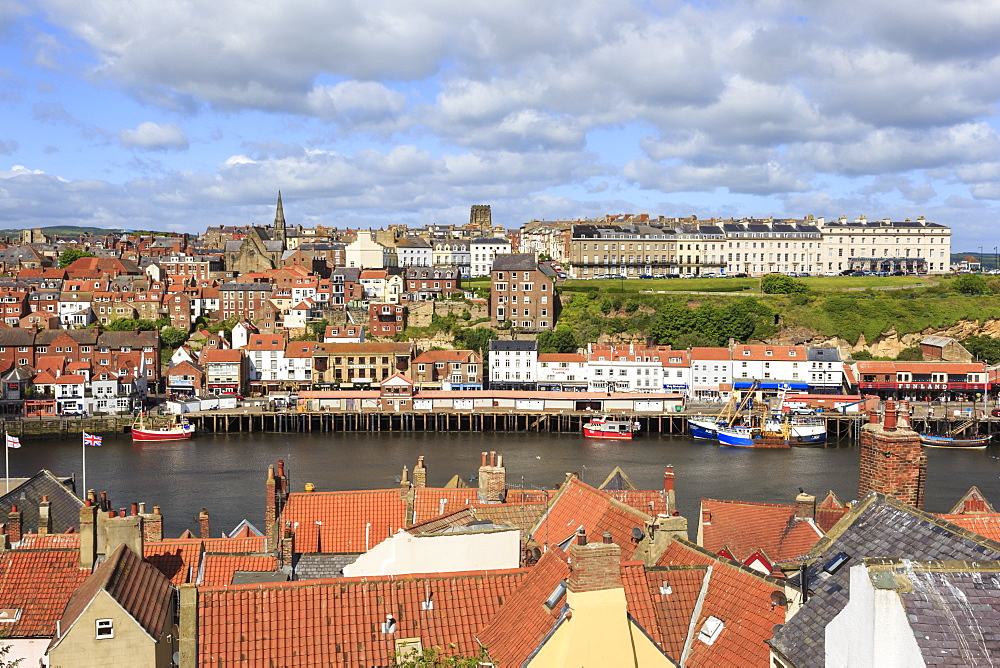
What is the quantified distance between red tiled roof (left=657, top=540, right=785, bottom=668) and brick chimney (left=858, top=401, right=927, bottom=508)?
7.41 feet

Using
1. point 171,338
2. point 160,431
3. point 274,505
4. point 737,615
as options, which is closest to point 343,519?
point 274,505

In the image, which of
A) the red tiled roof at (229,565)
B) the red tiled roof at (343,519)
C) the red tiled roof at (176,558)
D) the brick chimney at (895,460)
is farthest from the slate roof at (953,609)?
the red tiled roof at (343,519)

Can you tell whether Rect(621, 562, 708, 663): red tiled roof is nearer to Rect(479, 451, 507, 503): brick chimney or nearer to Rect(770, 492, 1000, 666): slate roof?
Rect(770, 492, 1000, 666): slate roof

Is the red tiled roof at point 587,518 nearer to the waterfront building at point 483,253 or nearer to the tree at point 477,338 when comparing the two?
the tree at point 477,338

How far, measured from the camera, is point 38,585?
39.8 feet

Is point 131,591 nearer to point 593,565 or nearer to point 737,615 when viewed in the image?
point 593,565

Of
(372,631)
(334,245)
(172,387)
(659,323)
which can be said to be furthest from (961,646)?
(334,245)

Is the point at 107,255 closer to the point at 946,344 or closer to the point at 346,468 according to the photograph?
the point at 346,468

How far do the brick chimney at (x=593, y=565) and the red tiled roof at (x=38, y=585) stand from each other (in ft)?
23.0

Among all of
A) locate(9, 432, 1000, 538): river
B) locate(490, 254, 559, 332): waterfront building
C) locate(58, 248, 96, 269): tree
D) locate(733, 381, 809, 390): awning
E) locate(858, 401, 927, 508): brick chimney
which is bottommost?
locate(9, 432, 1000, 538): river

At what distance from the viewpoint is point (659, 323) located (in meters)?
75.4

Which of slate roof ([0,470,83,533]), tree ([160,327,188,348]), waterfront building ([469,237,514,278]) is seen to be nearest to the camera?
slate roof ([0,470,83,533])

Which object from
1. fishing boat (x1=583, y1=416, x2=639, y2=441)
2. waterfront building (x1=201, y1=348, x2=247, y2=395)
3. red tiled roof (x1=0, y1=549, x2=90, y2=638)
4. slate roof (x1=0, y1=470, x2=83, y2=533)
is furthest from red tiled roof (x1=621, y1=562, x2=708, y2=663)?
waterfront building (x1=201, y1=348, x2=247, y2=395)

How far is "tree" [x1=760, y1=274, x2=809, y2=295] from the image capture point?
279 ft
